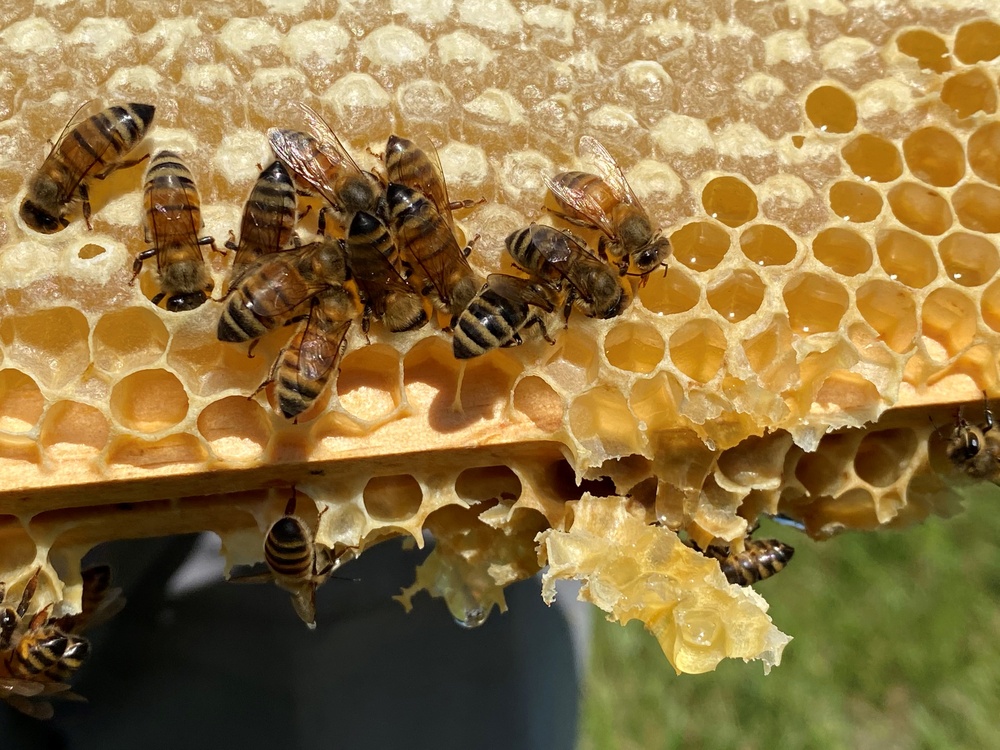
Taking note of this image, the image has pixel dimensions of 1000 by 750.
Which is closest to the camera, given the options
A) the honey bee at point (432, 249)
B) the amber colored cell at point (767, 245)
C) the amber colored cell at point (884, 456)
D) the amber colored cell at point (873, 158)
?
the honey bee at point (432, 249)

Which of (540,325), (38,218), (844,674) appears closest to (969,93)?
(540,325)

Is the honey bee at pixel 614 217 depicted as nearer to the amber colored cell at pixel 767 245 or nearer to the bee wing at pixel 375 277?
the amber colored cell at pixel 767 245

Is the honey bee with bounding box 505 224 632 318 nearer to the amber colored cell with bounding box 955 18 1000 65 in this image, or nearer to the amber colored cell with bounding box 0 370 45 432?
the amber colored cell with bounding box 0 370 45 432

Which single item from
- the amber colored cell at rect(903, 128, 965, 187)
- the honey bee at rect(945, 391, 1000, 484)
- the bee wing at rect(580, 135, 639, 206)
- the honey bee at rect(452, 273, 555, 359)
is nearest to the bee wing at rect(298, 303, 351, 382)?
the honey bee at rect(452, 273, 555, 359)

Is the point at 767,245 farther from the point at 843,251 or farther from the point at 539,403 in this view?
the point at 539,403

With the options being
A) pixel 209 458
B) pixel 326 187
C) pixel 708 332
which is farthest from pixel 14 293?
pixel 708 332

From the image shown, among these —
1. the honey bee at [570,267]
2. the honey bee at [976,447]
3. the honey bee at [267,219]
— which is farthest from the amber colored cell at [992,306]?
the honey bee at [267,219]

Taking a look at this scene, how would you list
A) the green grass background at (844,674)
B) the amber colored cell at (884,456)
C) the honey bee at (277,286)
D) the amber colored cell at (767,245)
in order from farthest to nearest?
1. the green grass background at (844,674)
2. the amber colored cell at (884,456)
3. the amber colored cell at (767,245)
4. the honey bee at (277,286)
